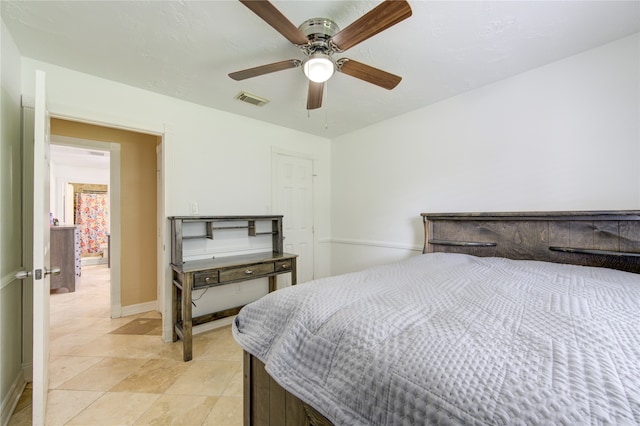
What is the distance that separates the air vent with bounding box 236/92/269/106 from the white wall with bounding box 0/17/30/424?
5.12ft

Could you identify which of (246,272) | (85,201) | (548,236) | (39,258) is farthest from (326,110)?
(85,201)

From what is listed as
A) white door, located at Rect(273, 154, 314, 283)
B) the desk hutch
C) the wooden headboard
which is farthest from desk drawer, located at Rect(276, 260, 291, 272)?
the wooden headboard

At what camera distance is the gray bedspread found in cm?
52

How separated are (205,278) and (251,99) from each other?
6.05ft

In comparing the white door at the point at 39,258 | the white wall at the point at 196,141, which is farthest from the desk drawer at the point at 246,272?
the white door at the point at 39,258

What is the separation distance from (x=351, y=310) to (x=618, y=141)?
2.35m

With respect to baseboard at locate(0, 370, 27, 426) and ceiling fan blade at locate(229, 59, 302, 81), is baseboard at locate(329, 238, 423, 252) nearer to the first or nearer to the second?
ceiling fan blade at locate(229, 59, 302, 81)

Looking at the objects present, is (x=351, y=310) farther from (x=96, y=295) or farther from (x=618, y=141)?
(x=96, y=295)

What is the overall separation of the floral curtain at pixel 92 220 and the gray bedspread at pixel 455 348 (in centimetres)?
791

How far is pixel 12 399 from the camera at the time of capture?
1.74 metres

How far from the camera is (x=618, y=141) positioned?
1.85 meters

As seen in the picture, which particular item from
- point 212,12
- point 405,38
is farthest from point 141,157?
point 405,38

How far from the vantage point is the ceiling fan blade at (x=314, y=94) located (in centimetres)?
194

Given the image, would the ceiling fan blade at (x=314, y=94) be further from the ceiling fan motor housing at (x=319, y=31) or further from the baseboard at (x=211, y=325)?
the baseboard at (x=211, y=325)
